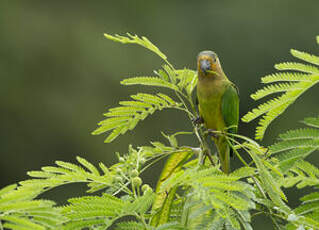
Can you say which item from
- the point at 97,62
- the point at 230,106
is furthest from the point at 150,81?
the point at 97,62

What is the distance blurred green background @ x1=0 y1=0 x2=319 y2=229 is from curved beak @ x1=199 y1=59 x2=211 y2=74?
8.56 m

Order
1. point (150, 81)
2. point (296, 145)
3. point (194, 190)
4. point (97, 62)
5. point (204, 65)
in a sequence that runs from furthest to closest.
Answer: point (97, 62), point (204, 65), point (150, 81), point (296, 145), point (194, 190)

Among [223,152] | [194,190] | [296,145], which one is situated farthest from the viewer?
[223,152]

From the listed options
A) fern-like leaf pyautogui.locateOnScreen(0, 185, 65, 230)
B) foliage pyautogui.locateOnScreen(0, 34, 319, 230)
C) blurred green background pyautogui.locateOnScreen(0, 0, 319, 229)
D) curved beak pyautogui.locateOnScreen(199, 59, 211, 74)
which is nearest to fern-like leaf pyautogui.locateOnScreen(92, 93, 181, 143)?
foliage pyautogui.locateOnScreen(0, 34, 319, 230)

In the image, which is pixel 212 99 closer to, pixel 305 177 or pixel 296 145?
pixel 305 177

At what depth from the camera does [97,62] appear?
12.8m

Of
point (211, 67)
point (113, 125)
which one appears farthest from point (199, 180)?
point (211, 67)

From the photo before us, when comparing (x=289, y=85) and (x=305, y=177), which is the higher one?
(x=289, y=85)

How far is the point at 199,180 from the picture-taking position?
4.60 ft

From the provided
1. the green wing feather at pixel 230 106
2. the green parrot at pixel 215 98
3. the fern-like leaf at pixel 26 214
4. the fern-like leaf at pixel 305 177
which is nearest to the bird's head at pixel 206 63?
the green parrot at pixel 215 98

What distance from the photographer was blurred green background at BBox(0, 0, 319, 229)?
12062 mm

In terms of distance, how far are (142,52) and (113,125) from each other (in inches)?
429

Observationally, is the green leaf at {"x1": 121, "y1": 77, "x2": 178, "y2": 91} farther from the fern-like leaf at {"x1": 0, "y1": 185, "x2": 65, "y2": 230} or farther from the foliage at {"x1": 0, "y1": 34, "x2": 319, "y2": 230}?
the fern-like leaf at {"x1": 0, "y1": 185, "x2": 65, "y2": 230}

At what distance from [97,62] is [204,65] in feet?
33.9
